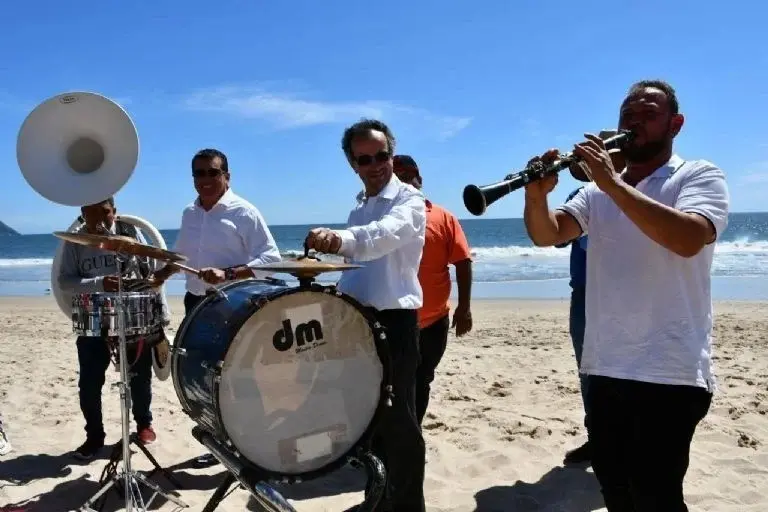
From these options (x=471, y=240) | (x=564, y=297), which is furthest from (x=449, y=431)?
(x=471, y=240)

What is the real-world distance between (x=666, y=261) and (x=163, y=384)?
5452 millimetres

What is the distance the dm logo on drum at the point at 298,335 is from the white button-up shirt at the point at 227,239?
1.90 meters

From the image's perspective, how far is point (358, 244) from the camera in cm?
272

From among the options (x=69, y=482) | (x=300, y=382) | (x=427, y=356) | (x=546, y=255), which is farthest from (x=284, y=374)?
(x=546, y=255)

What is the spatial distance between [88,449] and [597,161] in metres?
3.95

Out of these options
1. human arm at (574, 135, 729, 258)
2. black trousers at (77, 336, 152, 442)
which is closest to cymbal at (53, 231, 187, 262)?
black trousers at (77, 336, 152, 442)

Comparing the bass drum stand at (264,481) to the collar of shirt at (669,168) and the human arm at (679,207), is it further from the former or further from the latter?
the collar of shirt at (669,168)

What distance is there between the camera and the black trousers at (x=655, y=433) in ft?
8.11

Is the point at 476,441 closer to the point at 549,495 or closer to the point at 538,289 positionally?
the point at 549,495

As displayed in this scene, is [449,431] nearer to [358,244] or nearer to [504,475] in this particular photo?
[504,475]

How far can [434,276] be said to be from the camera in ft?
14.4

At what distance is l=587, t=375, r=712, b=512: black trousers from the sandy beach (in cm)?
139

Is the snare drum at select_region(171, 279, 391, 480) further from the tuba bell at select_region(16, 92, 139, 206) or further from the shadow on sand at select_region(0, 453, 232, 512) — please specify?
the shadow on sand at select_region(0, 453, 232, 512)

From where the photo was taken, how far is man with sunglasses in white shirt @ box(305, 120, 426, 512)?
3.09 m
